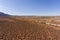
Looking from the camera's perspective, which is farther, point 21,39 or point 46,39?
point 46,39

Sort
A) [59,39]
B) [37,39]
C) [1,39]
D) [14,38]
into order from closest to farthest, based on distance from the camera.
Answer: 1. [1,39]
2. [14,38]
3. [37,39]
4. [59,39]

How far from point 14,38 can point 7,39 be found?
0.66 m

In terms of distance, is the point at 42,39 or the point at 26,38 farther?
the point at 42,39

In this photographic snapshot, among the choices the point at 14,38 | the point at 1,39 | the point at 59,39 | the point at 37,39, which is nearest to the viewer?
the point at 1,39

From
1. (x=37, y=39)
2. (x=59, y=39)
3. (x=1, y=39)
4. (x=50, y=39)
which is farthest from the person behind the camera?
(x=59, y=39)

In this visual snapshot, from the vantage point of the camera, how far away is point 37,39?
9.18m

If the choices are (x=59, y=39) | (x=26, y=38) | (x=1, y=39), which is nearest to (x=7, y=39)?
(x=1, y=39)

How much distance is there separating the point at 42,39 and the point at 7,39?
118 inches

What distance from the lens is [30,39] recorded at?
878 cm

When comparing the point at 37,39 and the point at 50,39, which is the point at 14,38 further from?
the point at 50,39

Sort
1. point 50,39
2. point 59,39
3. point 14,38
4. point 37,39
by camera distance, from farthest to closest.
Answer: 1. point 59,39
2. point 50,39
3. point 37,39
4. point 14,38

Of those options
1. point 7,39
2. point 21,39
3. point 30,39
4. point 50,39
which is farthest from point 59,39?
point 7,39

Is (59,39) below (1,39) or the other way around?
below

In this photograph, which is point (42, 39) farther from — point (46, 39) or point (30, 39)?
point (30, 39)
